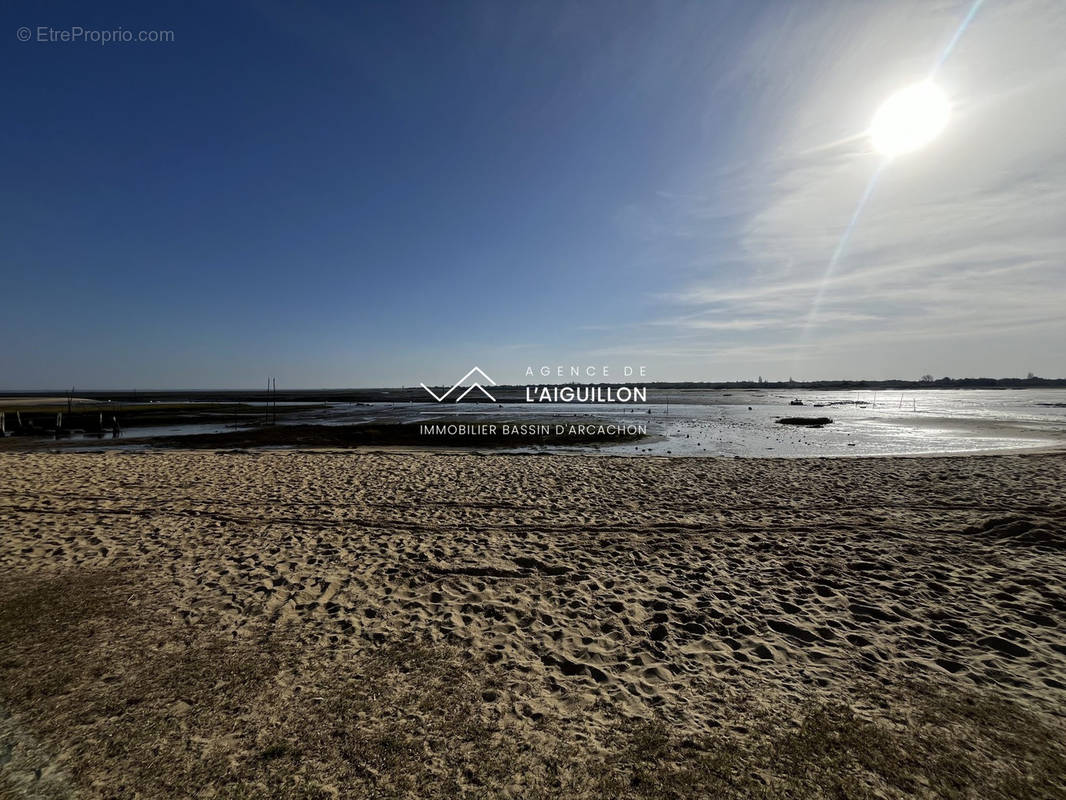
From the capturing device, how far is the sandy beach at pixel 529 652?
142 inches

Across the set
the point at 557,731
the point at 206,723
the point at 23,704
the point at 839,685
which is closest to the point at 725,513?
the point at 839,685

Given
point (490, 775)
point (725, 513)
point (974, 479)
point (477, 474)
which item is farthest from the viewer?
point (477, 474)

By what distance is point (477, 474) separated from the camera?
1650cm

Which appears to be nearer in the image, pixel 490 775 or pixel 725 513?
pixel 490 775

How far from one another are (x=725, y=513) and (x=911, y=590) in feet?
14.8

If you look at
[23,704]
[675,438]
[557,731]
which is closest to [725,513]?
[557,731]

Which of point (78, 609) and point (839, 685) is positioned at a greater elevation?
point (78, 609)

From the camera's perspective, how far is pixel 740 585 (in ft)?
23.7

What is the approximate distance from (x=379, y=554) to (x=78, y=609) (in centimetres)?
425

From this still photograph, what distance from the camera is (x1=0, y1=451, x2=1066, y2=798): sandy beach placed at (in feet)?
11.8

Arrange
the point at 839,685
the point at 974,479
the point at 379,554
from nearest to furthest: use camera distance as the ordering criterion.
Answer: the point at 839,685 < the point at 379,554 < the point at 974,479

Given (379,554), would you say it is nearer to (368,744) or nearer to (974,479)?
(368,744)

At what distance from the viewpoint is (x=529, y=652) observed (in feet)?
17.6

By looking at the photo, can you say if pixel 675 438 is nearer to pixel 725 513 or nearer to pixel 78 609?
pixel 725 513
